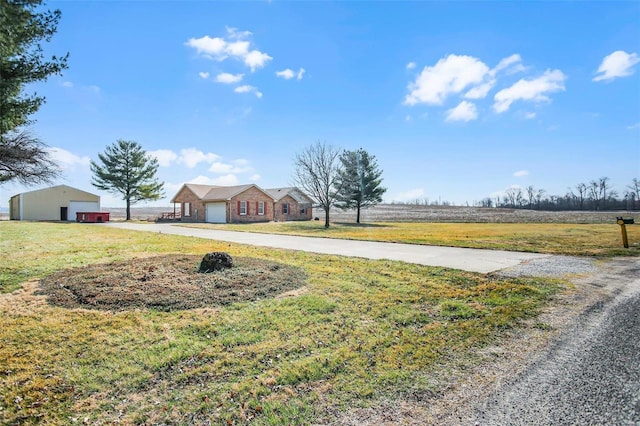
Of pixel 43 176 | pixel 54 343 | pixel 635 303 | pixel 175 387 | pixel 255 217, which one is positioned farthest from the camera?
pixel 255 217

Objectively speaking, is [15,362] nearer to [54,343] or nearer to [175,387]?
[54,343]

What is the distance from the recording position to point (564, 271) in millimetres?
8367

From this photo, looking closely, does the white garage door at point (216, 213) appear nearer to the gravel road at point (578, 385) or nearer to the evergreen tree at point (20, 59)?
the evergreen tree at point (20, 59)

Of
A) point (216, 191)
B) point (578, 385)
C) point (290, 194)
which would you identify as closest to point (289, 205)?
point (290, 194)

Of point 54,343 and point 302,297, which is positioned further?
point 302,297

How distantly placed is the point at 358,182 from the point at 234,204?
13.1m

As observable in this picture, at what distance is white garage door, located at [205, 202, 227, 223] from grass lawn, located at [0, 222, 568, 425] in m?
28.0

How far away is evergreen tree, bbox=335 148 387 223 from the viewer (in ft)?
113

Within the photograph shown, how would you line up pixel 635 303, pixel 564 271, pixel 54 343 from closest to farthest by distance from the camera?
pixel 54 343
pixel 635 303
pixel 564 271

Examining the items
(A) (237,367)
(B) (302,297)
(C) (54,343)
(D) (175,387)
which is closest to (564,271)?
(B) (302,297)

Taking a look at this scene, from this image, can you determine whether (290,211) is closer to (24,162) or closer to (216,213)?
(216,213)

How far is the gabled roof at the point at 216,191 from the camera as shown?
1382 inches

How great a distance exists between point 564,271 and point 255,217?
31.0m

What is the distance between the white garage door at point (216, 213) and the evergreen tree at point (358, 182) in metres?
11.6
